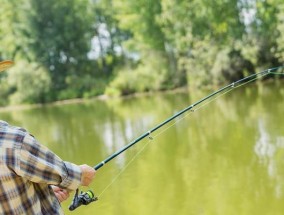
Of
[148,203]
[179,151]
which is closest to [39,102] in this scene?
[179,151]

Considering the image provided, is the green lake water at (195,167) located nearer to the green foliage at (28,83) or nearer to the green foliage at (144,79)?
the green foliage at (144,79)

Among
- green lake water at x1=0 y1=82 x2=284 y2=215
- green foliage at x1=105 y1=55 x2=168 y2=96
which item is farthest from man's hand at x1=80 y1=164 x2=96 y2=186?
green foliage at x1=105 y1=55 x2=168 y2=96

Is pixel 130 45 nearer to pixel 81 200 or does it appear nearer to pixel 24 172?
pixel 81 200

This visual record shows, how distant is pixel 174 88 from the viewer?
3394cm

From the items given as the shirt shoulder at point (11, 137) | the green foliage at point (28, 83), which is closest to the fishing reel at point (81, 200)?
the shirt shoulder at point (11, 137)

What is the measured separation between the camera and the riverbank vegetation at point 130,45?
91.7 ft

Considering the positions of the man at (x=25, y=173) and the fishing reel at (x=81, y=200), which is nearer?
the man at (x=25, y=173)

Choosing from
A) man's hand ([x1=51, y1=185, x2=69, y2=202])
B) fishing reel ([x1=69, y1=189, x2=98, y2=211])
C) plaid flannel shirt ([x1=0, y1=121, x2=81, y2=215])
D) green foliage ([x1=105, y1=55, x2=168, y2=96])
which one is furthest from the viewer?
green foliage ([x1=105, y1=55, x2=168, y2=96])

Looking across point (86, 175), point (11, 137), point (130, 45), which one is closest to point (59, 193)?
point (86, 175)

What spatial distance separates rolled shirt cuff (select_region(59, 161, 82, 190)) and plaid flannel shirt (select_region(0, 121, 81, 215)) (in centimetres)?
3

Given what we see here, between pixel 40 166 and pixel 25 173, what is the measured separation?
0.26ft

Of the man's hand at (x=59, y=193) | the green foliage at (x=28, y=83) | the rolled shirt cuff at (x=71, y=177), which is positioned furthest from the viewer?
the green foliage at (x=28, y=83)

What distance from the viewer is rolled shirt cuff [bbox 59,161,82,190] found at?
Result: 233 cm

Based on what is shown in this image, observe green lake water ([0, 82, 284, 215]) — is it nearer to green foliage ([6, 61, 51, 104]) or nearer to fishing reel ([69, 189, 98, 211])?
fishing reel ([69, 189, 98, 211])
